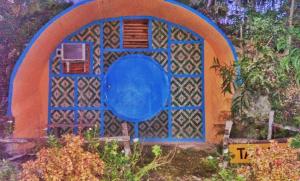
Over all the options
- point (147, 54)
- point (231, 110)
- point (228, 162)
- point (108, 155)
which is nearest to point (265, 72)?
point (231, 110)

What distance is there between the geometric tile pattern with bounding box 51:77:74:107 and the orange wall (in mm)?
163

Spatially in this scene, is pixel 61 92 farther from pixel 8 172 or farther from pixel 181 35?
pixel 8 172

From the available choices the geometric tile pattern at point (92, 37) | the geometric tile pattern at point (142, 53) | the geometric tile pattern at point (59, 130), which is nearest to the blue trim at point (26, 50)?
the geometric tile pattern at point (92, 37)

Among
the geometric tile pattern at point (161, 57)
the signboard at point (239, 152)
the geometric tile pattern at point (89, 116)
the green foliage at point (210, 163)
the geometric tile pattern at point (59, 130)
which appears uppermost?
the geometric tile pattern at point (161, 57)

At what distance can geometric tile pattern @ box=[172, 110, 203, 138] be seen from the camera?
29.8ft

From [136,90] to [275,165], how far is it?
14.6 ft

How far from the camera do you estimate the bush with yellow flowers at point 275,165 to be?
4.98 m

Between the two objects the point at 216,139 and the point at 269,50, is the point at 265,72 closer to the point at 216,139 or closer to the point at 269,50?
the point at 269,50

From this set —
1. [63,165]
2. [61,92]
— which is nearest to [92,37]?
[61,92]

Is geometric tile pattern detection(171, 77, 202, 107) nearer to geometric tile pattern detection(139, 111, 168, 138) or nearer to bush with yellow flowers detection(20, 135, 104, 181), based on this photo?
geometric tile pattern detection(139, 111, 168, 138)

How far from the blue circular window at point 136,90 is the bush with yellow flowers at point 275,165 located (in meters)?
4.00

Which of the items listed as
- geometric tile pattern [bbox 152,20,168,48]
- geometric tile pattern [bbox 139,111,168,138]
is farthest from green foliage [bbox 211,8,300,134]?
geometric tile pattern [bbox 139,111,168,138]

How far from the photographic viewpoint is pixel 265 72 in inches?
298

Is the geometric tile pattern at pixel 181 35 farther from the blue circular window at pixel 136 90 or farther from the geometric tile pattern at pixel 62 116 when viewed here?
the geometric tile pattern at pixel 62 116
